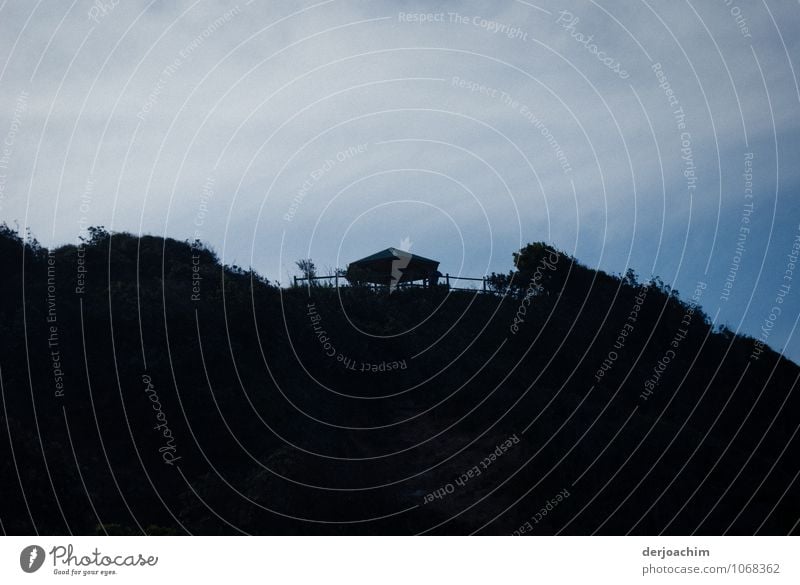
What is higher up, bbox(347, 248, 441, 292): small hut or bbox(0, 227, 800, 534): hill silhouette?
bbox(347, 248, 441, 292): small hut

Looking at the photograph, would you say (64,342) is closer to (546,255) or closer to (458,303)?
(458,303)

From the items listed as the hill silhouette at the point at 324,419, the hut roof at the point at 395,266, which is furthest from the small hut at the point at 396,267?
the hill silhouette at the point at 324,419

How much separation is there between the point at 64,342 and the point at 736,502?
18148 mm

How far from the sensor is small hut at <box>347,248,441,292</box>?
3794 cm

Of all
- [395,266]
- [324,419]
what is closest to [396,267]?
[395,266]

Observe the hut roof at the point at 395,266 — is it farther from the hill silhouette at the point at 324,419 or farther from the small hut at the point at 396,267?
the hill silhouette at the point at 324,419

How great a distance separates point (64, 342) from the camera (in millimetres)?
19188

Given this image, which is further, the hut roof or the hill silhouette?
the hut roof

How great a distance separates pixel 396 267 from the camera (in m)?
40.3

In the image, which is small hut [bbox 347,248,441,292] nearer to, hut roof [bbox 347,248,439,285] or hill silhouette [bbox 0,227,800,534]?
hut roof [bbox 347,248,439,285]

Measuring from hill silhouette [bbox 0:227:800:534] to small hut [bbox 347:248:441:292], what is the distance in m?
6.47

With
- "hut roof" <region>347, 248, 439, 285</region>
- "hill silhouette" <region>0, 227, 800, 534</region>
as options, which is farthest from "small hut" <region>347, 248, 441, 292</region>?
"hill silhouette" <region>0, 227, 800, 534</region>

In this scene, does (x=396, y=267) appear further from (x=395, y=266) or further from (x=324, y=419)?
(x=324, y=419)

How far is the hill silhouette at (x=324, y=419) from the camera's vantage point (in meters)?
16.6
